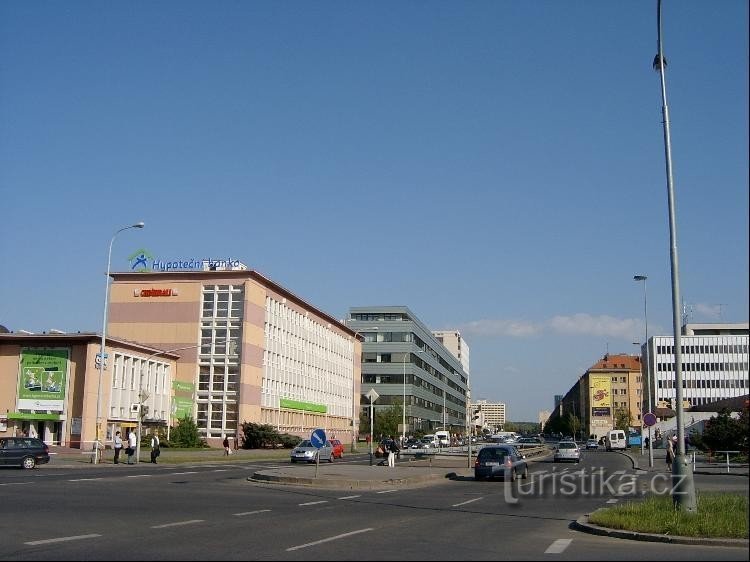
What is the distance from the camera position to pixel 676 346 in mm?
18531

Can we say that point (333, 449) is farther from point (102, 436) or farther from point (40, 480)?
point (40, 480)

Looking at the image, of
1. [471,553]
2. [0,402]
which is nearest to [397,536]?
[471,553]

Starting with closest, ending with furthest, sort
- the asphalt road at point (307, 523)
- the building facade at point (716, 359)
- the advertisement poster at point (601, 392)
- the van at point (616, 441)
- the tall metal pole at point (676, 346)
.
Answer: the building facade at point (716, 359) → the asphalt road at point (307, 523) → the tall metal pole at point (676, 346) → the van at point (616, 441) → the advertisement poster at point (601, 392)

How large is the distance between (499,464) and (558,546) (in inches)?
862

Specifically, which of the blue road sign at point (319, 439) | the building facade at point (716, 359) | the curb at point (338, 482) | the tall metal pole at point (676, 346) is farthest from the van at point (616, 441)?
the tall metal pole at point (676, 346)

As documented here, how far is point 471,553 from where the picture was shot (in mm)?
12680

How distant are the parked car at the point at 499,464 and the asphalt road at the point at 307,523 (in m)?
4.44

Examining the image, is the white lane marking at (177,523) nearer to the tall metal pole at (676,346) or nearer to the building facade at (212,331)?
the tall metal pole at (676,346)

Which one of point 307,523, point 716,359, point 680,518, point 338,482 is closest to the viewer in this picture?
point 680,518

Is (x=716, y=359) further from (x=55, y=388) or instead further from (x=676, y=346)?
(x=55, y=388)

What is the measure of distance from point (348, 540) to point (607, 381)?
165967 millimetres

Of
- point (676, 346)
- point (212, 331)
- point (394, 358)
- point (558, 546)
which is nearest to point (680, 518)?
point (558, 546)

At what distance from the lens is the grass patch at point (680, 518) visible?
45.0 ft

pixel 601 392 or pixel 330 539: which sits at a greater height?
pixel 601 392
